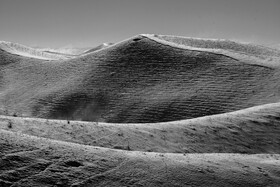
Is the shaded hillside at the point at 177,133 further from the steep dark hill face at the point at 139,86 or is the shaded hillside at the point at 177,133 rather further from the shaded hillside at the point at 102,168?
the steep dark hill face at the point at 139,86

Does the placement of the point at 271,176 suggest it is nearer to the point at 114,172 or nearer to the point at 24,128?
the point at 114,172

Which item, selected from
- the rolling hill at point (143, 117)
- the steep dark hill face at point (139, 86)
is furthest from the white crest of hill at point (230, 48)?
the steep dark hill face at point (139, 86)

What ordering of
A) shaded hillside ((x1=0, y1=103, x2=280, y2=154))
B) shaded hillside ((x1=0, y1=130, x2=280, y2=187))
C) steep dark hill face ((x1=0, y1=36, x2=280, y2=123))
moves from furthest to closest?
1. steep dark hill face ((x1=0, y1=36, x2=280, y2=123))
2. shaded hillside ((x1=0, y1=103, x2=280, y2=154))
3. shaded hillside ((x1=0, y1=130, x2=280, y2=187))

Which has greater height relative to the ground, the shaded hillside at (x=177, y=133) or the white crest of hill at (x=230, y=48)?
the white crest of hill at (x=230, y=48)

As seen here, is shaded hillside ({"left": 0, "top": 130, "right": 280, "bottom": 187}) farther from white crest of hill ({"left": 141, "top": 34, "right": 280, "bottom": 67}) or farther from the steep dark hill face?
white crest of hill ({"left": 141, "top": 34, "right": 280, "bottom": 67})

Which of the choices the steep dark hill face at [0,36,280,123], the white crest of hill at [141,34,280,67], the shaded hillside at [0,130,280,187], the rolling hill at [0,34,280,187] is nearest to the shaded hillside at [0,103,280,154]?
the rolling hill at [0,34,280,187]

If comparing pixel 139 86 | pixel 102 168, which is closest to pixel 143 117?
pixel 139 86
